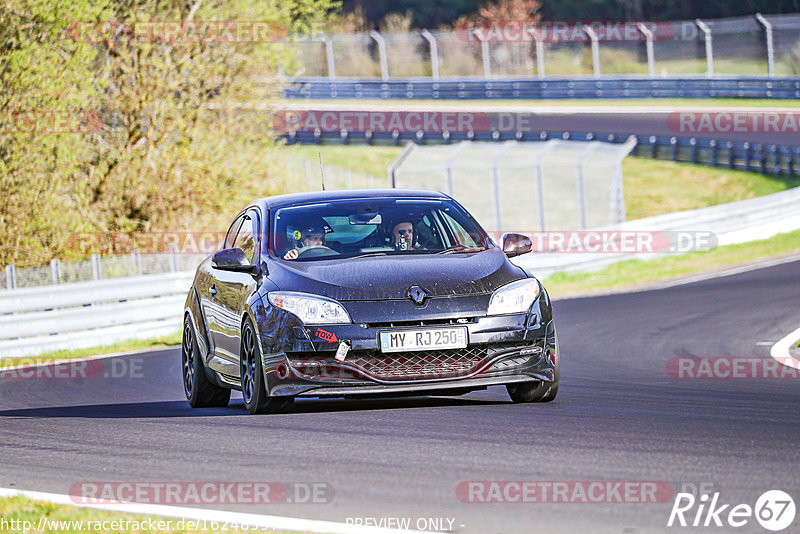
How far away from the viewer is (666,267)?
25688 millimetres

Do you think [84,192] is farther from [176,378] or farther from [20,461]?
[20,461]

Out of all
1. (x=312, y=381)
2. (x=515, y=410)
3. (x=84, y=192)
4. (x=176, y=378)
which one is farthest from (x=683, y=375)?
(x=84, y=192)

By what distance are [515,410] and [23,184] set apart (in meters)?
17.1

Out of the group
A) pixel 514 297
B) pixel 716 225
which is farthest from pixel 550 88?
pixel 514 297

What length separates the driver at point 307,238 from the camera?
378 inches

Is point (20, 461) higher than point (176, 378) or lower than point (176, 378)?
higher

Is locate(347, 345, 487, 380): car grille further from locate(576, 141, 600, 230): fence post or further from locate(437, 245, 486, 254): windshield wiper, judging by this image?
locate(576, 141, 600, 230): fence post

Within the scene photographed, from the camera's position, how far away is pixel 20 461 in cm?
775

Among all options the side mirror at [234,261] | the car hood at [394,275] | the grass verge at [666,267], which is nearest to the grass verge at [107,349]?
the grass verge at [666,267]

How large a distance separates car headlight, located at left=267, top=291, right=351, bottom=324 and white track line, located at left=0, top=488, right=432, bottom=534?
2536 millimetres

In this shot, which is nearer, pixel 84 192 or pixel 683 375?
pixel 683 375

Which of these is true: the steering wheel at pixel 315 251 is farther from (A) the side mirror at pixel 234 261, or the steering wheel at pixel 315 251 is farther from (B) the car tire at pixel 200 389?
(B) the car tire at pixel 200 389

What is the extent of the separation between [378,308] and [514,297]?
0.94m

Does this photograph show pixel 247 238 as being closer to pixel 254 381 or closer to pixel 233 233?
pixel 233 233
